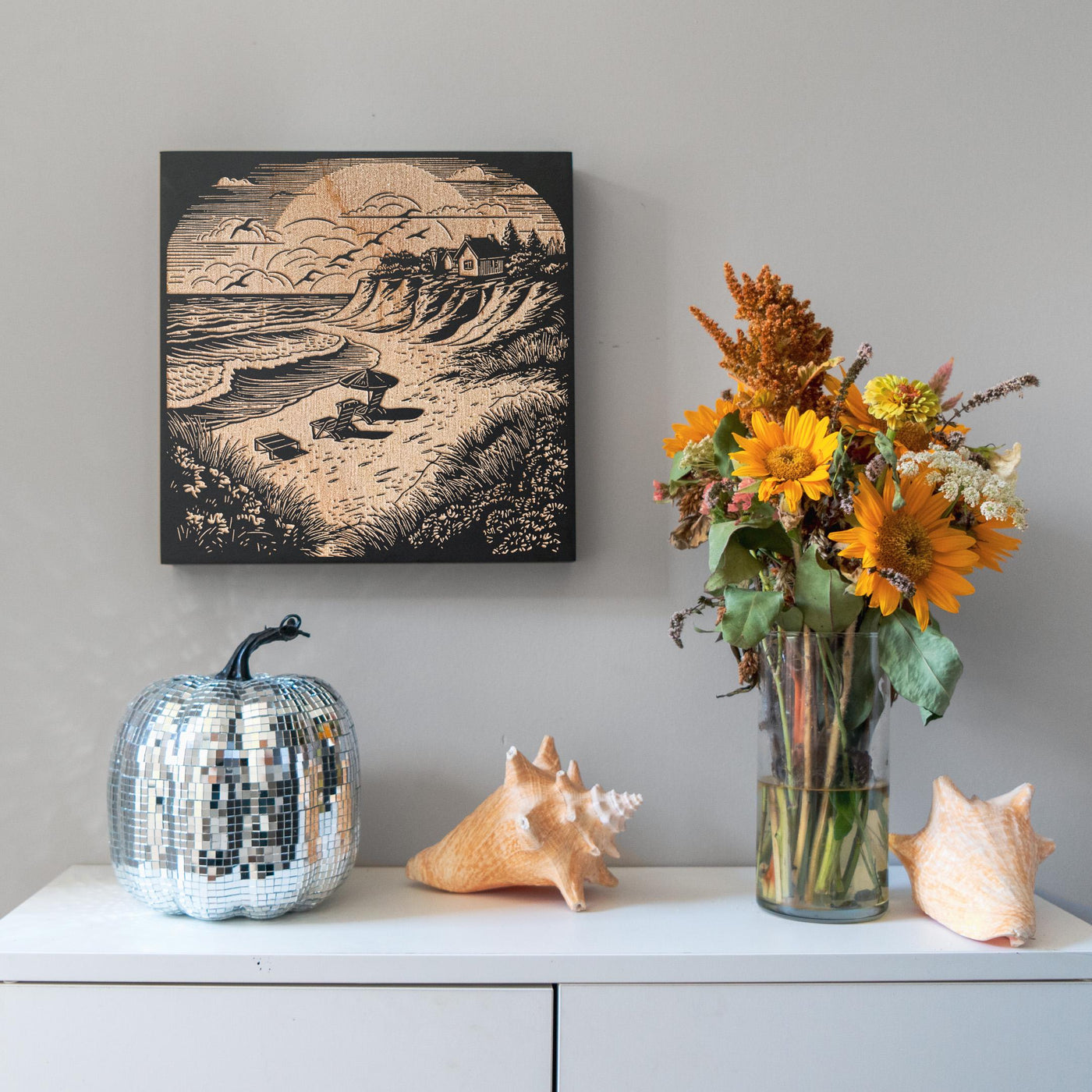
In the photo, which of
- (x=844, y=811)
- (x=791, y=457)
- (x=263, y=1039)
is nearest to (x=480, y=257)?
(x=791, y=457)

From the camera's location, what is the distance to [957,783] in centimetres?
97

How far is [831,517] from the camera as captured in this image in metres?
0.76

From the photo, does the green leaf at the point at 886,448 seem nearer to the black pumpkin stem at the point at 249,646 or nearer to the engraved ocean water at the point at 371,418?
the engraved ocean water at the point at 371,418

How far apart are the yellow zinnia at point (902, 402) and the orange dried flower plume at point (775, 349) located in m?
0.05

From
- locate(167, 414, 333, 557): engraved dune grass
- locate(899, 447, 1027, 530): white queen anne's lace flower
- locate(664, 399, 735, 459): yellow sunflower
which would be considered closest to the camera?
locate(899, 447, 1027, 530): white queen anne's lace flower

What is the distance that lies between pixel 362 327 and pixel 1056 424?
756 mm

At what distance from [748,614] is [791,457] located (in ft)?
0.44

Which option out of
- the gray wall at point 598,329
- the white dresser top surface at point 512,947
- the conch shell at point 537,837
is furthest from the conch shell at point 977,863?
the conch shell at point 537,837

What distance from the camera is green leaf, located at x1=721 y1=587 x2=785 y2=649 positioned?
759 mm

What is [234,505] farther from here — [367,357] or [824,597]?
[824,597]

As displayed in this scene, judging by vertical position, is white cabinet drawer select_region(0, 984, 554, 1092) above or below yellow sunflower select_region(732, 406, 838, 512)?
below

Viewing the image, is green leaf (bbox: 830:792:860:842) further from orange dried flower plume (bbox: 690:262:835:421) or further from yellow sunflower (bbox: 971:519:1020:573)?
orange dried flower plume (bbox: 690:262:835:421)

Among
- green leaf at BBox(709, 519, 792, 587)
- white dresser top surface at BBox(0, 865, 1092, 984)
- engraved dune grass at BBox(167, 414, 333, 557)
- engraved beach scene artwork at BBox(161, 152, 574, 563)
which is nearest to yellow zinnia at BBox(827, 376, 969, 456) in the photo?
green leaf at BBox(709, 519, 792, 587)

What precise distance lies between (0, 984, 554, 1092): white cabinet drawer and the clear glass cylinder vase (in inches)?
10.1
